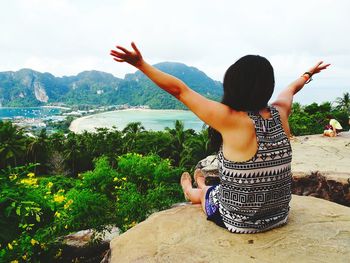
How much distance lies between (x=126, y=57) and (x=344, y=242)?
197cm

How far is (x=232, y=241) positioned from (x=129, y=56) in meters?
1.46

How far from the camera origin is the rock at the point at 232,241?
2.35 m

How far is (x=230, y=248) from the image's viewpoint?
96.0 inches

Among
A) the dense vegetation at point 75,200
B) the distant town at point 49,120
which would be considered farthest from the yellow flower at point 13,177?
the distant town at point 49,120

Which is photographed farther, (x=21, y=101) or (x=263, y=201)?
(x=21, y=101)

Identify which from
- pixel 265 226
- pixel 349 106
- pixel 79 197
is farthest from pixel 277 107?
pixel 349 106

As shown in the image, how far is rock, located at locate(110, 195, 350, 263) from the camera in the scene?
2354 mm

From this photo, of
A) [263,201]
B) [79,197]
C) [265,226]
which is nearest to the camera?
[263,201]

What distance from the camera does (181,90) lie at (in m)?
2.15

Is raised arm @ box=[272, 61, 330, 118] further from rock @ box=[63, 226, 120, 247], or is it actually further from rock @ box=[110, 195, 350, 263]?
rock @ box=[63, 226, 120, 247]

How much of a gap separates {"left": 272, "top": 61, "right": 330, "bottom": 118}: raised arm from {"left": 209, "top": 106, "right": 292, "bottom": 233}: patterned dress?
0.27 metres

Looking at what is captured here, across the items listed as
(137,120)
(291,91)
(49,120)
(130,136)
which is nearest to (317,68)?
(291,91)

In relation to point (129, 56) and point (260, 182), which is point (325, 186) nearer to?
point (260, 182)

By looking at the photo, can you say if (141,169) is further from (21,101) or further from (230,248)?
(21,101)
